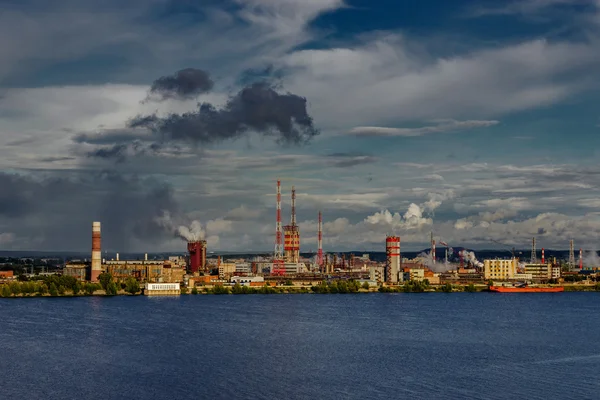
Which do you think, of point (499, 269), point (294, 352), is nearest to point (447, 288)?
point (499, 269)

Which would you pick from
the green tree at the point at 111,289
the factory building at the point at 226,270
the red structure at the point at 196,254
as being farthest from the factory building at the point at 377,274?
the green tree at the point at 111,289

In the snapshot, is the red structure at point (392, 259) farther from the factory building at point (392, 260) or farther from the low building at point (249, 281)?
the low building at point (249, 281)

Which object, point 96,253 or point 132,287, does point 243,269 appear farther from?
point 132,287

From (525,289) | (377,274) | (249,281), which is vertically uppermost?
(377,274)

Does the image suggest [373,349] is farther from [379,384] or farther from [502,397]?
[502,397]

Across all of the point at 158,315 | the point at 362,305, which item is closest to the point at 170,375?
the point at 158,315

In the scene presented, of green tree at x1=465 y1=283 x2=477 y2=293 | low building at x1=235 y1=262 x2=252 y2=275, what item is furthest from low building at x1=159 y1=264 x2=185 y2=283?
green tree at x1=465 y1=283 x2=477 y2=293
